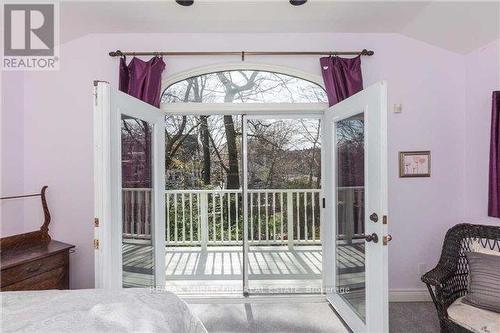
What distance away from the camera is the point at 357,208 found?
2400 mm

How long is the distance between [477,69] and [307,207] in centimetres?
214

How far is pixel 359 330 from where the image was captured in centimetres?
228

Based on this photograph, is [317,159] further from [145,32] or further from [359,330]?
[145,32]

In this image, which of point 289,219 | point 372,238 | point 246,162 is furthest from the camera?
point 289,219

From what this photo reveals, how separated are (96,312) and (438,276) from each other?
2.20 m

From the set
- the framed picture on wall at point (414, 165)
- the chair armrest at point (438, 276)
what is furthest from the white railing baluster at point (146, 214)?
the framed picture on wall at point (414, 165)

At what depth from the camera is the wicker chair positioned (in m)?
2.04

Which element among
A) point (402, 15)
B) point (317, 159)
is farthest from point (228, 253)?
point (402, 15)

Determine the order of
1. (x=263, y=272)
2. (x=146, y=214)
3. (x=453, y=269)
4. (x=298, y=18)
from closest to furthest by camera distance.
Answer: (x=453, y=269) < (x=146, y=214) < (x=298, y=18) < (x=263, y=272)

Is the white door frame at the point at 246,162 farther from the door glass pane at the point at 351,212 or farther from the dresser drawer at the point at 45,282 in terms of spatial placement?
the dresser drawer at the point at 45,282

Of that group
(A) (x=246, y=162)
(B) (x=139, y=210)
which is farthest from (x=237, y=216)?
(B) (x=139, y=210)

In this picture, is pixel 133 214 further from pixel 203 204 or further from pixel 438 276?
pixel 438 276

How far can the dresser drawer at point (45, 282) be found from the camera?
2158mm

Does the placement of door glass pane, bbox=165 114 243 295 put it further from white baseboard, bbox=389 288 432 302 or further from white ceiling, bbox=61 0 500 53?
white baseboard, bbox=389 288 432 302
